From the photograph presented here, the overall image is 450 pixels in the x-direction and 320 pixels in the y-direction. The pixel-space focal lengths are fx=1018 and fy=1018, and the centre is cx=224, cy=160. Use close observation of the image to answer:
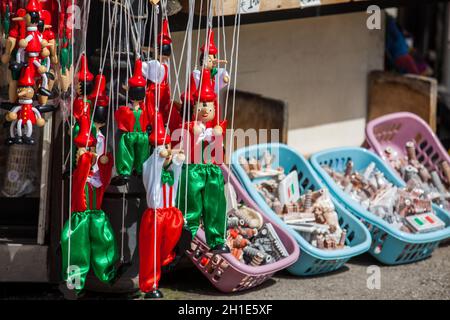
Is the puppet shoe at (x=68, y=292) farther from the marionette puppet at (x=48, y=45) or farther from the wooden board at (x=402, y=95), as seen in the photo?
the wooden board at (x=402, y=95)

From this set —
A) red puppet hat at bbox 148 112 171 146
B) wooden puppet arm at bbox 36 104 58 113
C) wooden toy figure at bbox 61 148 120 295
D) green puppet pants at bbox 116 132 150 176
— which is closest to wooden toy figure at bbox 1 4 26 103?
wooden puppet arm at bbox 36 104 58 113

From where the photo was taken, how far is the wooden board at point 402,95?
8250 mm

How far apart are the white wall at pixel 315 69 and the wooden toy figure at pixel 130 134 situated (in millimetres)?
2380

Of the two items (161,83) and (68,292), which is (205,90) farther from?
(68,292)

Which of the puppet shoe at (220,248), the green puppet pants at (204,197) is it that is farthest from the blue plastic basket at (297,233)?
the green puppet pants at (204,197)

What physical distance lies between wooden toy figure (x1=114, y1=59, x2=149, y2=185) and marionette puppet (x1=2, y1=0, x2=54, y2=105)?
0.45 metres

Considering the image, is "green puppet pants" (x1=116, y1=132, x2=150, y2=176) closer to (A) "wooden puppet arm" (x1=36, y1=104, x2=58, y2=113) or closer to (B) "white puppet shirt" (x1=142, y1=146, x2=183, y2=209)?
(B) "white puppet shirt" (x1=142, y1=146, x2=183, y2=209)

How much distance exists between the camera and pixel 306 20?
8.02 m

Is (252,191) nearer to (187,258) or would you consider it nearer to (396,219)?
(187,258)

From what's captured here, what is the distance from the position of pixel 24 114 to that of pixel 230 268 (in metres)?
1.58

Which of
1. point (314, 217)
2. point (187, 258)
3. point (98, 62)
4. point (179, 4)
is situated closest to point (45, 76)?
point (98, 62)

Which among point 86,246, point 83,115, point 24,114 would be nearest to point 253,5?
point 83,115

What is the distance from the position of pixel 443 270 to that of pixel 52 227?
8.66 ft
